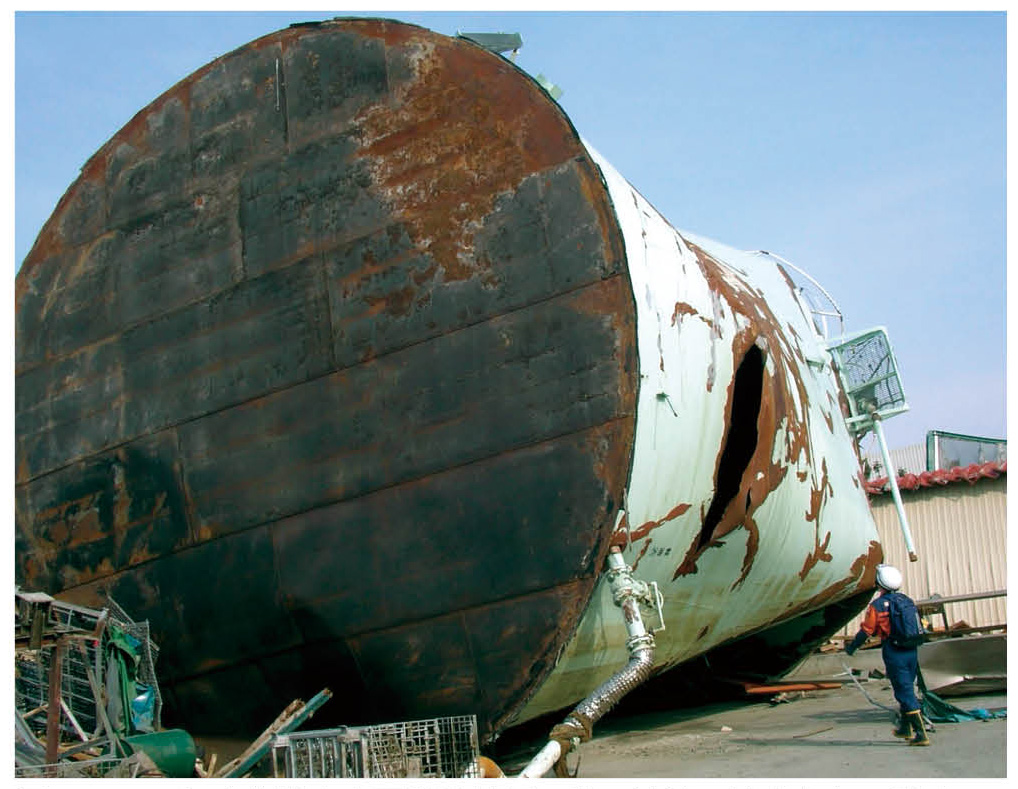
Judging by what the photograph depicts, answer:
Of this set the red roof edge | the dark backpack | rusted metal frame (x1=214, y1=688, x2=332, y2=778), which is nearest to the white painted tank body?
the dark backpack

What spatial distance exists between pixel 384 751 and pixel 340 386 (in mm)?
2392

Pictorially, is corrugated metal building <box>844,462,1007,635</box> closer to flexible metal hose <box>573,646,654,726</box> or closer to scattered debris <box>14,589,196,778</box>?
flexible metal hose <box>573,646,654,726</box>

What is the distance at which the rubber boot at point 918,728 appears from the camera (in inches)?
256

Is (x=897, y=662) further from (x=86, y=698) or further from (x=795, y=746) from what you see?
(x=86, y=698)

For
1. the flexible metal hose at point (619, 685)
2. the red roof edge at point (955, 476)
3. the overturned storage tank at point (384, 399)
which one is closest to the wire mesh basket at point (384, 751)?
the overturned storage tank at point (384, 399)

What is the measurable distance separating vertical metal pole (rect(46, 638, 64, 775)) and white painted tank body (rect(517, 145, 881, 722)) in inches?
105

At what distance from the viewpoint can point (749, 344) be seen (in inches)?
318

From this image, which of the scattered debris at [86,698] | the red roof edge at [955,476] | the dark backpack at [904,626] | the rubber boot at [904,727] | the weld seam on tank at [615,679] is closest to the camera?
the weld seam on tank at [615,679]

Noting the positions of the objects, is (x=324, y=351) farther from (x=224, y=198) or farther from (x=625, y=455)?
(x=625, y=455)

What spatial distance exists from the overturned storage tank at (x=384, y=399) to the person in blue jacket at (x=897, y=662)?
1.03 meters

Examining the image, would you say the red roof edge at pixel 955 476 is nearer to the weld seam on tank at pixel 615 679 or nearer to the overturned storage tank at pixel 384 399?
the overturned storage tank at pixel 384 399

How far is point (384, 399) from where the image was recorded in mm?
7145

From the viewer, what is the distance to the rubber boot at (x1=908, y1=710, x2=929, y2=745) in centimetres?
651

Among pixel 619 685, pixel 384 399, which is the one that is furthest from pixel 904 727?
pixel 384 399
